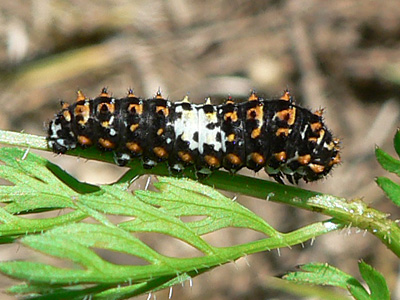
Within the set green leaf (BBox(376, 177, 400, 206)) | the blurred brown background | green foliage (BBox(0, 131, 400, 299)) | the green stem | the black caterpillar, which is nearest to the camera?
green foliage (BBox(0, 131, 400, 299))

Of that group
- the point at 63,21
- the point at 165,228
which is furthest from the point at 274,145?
the point at 63,21

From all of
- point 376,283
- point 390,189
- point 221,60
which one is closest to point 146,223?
point 376,283

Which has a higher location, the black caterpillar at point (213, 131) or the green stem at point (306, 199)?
the black caterpillar at point (213, 131)

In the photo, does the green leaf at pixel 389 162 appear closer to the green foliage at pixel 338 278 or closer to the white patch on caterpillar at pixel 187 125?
the green foliage at pixel 338 278

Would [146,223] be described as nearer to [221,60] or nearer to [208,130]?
[208,130]

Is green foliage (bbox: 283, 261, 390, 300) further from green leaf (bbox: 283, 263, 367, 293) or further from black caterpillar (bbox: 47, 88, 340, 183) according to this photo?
black caterpillar (bbox: 47, 88, 340, 183)

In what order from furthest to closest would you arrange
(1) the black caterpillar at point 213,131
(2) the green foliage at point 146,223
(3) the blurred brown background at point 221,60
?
(3) the blurred brown background at point 221,60 → (1) the black caterpillar at point 213,131 → (2) the green foliage at point 146,223

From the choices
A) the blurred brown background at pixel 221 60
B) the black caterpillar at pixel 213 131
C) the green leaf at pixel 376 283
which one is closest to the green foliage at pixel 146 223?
the green leaf at pixel 376 283

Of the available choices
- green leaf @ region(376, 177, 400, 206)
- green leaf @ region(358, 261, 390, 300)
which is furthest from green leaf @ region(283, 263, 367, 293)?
green leaf @ region(376, 177, 400, 206)
